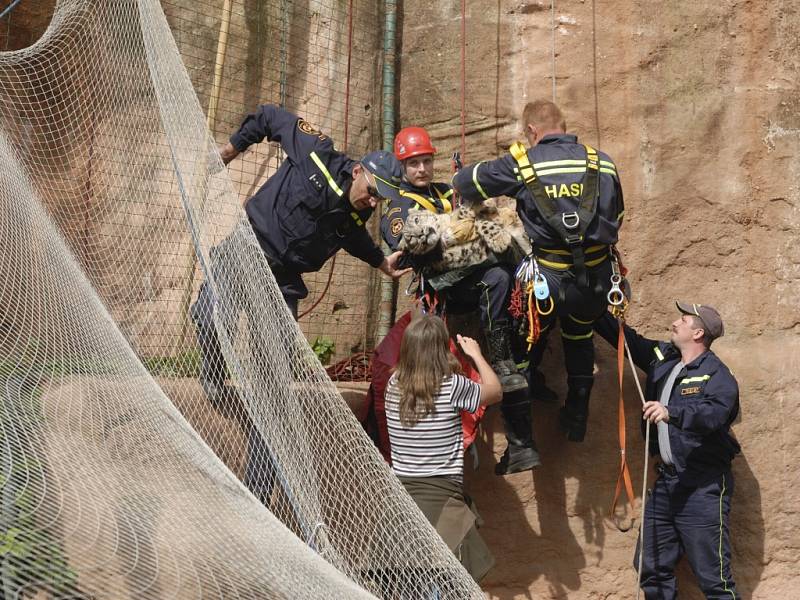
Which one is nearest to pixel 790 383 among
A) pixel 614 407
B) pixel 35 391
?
pixel 614 407

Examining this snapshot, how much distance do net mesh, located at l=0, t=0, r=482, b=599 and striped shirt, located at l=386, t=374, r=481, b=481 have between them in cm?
46

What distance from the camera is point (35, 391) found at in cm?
419

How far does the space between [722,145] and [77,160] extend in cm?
359

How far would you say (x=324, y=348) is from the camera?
682 cm

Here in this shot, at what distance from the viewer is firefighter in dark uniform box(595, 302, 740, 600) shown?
5020 mm

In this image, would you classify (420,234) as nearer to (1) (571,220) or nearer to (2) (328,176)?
(2) (328,176)

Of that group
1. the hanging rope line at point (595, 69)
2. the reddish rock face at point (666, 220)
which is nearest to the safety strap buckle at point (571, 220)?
the reddish rock face at point (666, 220)

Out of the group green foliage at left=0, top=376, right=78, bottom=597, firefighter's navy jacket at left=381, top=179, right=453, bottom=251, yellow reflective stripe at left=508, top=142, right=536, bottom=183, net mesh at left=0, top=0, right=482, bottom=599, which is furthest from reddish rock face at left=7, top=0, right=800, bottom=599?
green foliage at left=0, top=376, right=78, bottom=597

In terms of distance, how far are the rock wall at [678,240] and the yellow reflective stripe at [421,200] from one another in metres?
1.04

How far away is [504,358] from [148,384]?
1775mm

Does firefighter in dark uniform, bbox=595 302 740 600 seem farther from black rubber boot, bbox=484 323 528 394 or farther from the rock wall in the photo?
black rubber boot, bbox=484 323 528 394

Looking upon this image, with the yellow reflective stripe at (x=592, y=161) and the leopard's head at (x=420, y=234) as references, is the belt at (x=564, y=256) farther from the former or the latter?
the leopard's head at (x=420, y=234)

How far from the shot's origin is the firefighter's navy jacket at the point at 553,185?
5023mm

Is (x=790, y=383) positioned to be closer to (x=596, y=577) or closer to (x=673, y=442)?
(x=673, y=442)
